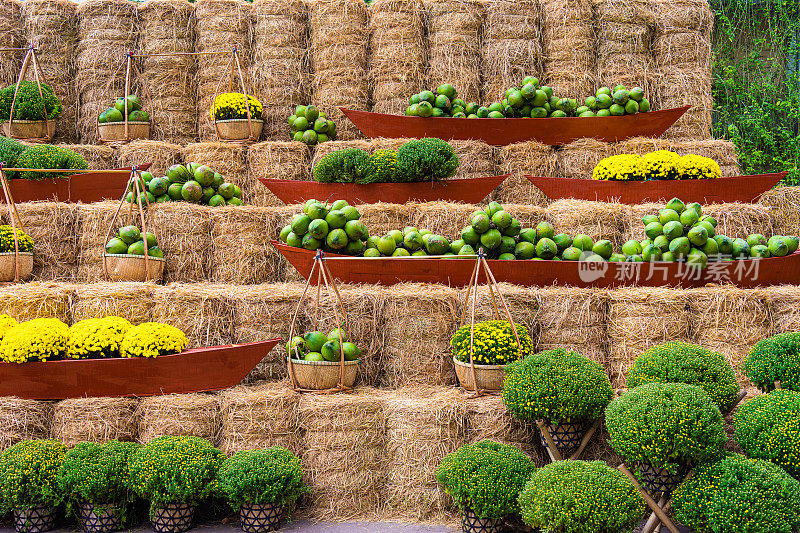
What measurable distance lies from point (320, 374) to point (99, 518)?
4.80 feet

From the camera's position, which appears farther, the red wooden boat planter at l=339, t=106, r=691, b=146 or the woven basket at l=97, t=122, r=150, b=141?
the woven basket at l=97, t=122, r=150, b=141

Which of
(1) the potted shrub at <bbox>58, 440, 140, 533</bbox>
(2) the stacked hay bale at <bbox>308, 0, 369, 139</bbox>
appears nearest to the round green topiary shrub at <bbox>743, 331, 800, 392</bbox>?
(1) the potted shrub at <bbox>58, 440, 140, 533</bbox>

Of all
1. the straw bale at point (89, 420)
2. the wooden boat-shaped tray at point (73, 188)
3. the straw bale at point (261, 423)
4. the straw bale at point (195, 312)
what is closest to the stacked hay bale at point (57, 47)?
the wooden boat-shaped tray at point (73, 188)

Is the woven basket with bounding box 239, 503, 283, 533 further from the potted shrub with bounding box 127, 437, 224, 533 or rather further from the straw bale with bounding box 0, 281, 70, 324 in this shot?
the straw bale with bounding box 0, 281, 70, 324

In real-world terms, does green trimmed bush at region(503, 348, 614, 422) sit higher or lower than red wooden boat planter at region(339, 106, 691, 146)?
lower

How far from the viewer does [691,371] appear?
3617 millimetres

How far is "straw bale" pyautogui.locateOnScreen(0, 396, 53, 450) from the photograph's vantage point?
13.2ft

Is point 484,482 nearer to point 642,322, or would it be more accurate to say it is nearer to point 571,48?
point 642,322

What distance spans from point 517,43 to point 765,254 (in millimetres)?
3470

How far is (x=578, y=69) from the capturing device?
6891 mm

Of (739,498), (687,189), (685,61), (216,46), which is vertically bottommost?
(739,498)

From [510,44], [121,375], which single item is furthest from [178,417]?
[510,44]

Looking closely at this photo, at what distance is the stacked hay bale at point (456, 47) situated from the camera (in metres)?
6.90

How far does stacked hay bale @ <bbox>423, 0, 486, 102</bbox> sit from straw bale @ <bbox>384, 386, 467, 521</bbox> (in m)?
3.96
